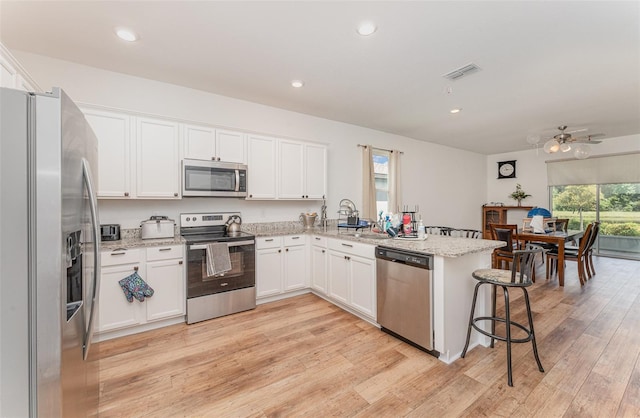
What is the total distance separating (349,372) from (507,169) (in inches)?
296

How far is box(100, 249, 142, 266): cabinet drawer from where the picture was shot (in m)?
2.49

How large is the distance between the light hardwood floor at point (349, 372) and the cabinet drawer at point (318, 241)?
3.05 feet

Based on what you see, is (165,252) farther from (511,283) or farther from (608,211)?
(608,211)

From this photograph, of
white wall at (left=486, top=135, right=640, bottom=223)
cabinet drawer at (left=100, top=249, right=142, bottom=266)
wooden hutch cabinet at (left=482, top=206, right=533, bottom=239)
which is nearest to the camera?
cabinet drawer at (left=100, top=249, right=142, bottom=266)

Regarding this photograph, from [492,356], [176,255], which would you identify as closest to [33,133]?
[176,255]

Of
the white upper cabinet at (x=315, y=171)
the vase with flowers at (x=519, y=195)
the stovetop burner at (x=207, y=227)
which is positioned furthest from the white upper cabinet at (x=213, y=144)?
the vase with flowers at (x=519, y=195)

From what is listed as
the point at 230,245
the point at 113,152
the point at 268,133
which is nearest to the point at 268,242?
the point at 230,245

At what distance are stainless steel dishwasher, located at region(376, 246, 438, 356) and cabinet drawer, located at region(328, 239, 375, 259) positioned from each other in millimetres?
122

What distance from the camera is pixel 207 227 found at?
341 centimetres

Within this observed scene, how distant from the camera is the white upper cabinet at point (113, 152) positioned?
2.65 meters

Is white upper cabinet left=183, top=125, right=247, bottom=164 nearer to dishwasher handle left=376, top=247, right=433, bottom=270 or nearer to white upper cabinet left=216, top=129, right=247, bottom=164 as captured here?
white upper cabinet left=216, top=129, right=247, bottom=164

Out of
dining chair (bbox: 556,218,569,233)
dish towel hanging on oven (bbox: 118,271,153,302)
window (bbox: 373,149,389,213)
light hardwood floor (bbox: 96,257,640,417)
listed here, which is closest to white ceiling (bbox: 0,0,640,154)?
window (bbox: 373,149,389,213)

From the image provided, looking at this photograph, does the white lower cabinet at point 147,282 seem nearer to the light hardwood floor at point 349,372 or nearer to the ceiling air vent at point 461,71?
the light hardwood floor at point 349,372

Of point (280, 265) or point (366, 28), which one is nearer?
point (366, 28)
